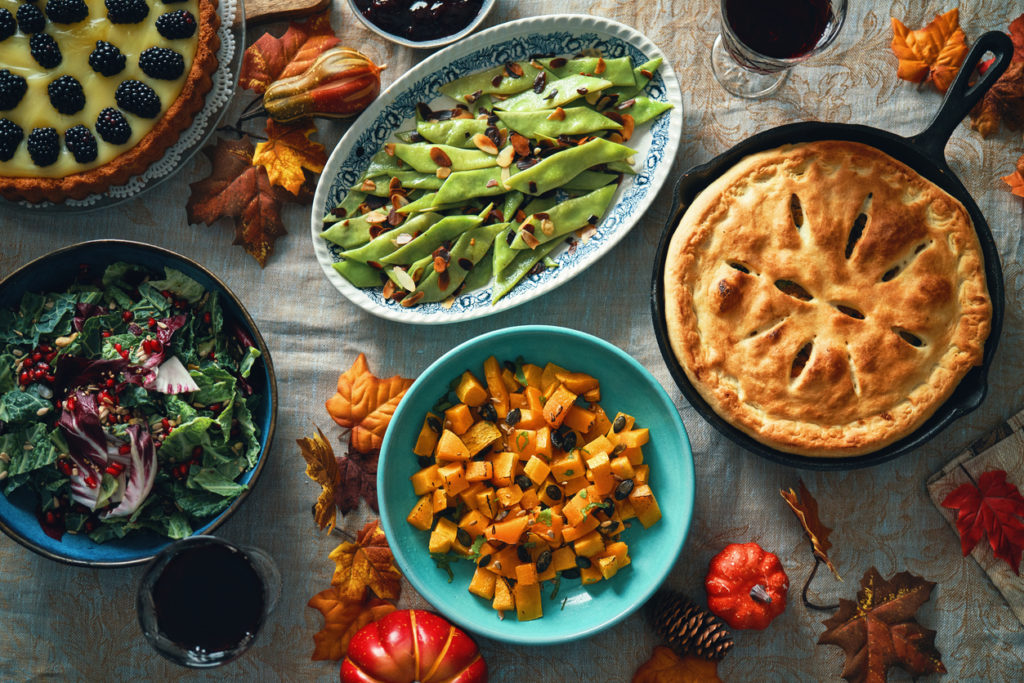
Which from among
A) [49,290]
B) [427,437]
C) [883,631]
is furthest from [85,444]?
[883,631]

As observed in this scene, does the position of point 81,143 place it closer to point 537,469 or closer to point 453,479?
point 453,479

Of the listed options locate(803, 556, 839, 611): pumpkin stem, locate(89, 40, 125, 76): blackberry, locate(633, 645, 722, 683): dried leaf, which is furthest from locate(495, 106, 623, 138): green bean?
locate(633, 645, 722, 683): dried leaf

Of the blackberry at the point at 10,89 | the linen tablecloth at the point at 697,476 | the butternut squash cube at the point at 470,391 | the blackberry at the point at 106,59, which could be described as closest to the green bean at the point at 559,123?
the linen tablecloth at the point at 697,476

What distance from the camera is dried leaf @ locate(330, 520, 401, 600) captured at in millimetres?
2818

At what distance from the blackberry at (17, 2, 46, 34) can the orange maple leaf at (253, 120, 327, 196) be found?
34.7 inches

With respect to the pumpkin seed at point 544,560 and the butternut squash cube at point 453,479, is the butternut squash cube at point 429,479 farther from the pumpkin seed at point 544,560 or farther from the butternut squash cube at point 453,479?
the pumpkin seed at point 544,560

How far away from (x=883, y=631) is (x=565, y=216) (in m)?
2.10

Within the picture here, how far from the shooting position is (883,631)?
279cm

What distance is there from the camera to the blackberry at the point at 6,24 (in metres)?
2.64

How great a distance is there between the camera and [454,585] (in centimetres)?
273

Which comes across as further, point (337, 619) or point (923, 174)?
point (337, 619)

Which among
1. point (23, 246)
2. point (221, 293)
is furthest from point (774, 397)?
point (23, 246)

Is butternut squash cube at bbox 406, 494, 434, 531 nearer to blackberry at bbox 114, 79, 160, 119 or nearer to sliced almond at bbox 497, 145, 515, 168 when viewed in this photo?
sliced almond at bbox 497, 145, 515, 168

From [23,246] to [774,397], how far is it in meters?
3.11
